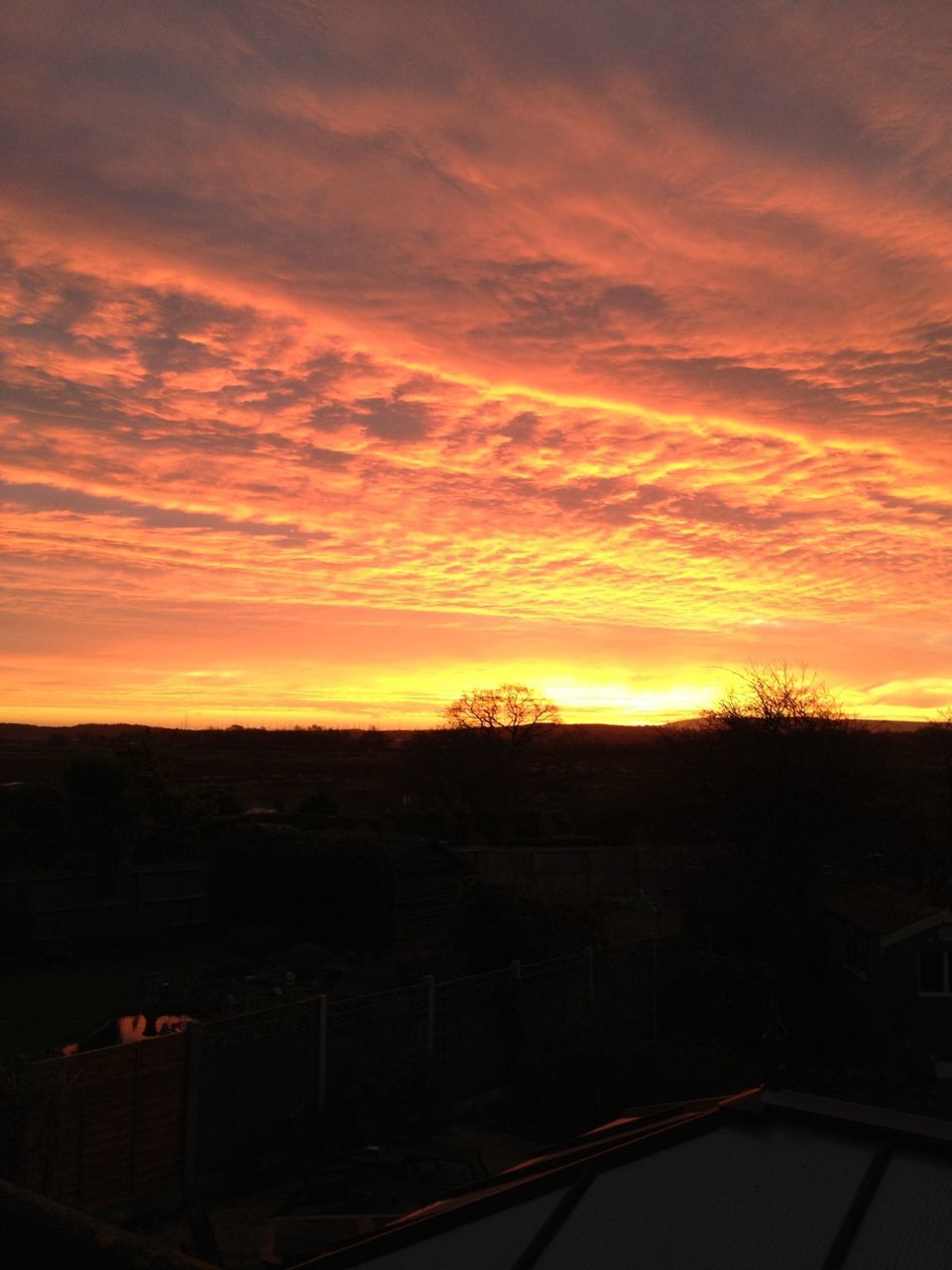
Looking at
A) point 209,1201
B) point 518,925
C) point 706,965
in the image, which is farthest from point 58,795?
point 209,1201

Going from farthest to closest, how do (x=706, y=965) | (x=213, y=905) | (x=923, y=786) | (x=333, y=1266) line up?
(x=923, y=786)
(x=213, y=905)
(x=706, y=965)
(x=333, y=1266)

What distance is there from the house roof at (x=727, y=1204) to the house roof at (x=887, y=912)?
642 inches

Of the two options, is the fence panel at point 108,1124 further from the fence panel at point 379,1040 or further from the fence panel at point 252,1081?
the fence panel at point 379,1040

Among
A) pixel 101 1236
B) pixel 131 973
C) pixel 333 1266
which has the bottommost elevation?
pixel 131 973

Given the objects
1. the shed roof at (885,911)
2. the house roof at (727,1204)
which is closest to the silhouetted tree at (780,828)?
the shed roof at (885,911)

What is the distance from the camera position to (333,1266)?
3.87m

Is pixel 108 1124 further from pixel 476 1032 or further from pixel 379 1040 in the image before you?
pixel 476 1032

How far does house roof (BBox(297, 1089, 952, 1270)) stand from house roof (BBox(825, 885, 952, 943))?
16.3 m

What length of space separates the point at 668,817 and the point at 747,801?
13.8m

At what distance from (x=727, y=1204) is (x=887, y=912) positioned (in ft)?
59.4

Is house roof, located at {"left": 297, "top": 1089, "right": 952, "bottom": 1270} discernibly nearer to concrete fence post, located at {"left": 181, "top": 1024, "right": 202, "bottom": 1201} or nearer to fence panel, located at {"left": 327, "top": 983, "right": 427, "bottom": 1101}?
concrete fence post, located at {"left": 181, "top": 1024, "right": 202, "bottom": 1201}

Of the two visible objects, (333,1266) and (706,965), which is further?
(706,965)

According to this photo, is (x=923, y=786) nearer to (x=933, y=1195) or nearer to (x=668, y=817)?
(x=668, y=817)

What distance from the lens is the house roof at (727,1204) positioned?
10.9ft
